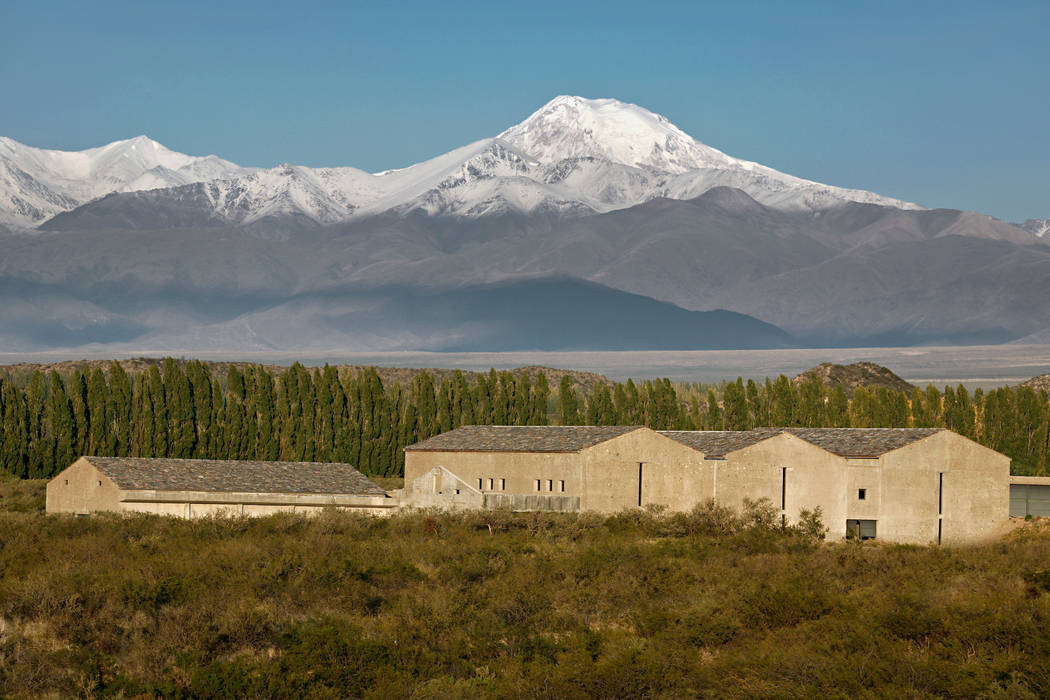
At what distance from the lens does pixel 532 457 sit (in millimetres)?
73188

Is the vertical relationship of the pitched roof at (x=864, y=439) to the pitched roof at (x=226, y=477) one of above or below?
above

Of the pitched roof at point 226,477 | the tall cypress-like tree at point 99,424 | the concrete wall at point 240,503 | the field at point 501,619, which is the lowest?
the field at point 501,619

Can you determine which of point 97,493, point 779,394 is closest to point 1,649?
point 97,493

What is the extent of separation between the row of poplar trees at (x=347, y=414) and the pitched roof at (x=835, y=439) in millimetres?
30322

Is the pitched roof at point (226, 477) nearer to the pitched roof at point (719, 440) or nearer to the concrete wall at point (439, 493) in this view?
the concrete wall at point (439, 493)

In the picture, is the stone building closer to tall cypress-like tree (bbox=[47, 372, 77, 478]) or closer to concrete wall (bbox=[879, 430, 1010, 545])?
concrete wall (bbox=[879, 430, 1010, 545])

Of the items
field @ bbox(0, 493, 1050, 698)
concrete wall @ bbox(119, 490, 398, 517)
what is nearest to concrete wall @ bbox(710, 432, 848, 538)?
field @ bbox(0, 493, 1050, 698)

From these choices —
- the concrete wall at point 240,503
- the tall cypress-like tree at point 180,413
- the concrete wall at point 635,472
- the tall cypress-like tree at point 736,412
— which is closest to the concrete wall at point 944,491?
the concrete wall at point 635,472

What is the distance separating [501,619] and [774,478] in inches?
1170

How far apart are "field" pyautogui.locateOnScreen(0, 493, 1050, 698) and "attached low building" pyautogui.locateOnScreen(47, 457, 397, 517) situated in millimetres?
9470

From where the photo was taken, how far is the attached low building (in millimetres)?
65750

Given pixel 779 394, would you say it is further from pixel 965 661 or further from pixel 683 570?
pixel 965 661

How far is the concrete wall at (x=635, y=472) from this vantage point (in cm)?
7056

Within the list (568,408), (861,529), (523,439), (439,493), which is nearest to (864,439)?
(861,529)
